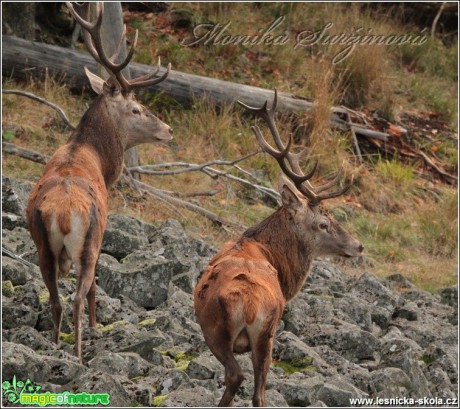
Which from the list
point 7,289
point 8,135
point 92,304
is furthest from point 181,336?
point 8,135

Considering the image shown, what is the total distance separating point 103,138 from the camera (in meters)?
9.38

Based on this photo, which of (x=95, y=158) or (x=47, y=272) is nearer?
(x=47, y=272)

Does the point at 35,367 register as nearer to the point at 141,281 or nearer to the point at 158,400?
the point at 158,400

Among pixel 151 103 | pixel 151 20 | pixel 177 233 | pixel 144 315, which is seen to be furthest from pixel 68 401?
pixel 151 20

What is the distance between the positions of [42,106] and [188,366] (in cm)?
711

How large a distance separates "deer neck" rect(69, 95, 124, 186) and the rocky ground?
0.74m

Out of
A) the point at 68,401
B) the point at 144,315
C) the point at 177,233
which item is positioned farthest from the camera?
the point at 177,233

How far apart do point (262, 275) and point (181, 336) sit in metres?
1.27

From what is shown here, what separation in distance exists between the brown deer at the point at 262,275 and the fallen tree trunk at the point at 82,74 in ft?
18.6

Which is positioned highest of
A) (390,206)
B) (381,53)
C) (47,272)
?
(47,272)

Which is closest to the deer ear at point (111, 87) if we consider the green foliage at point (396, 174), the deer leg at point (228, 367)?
the deer leg at point (228, 367)

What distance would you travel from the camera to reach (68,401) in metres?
6.72

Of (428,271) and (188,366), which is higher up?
(188,366)

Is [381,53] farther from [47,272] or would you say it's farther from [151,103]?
[47,272]
